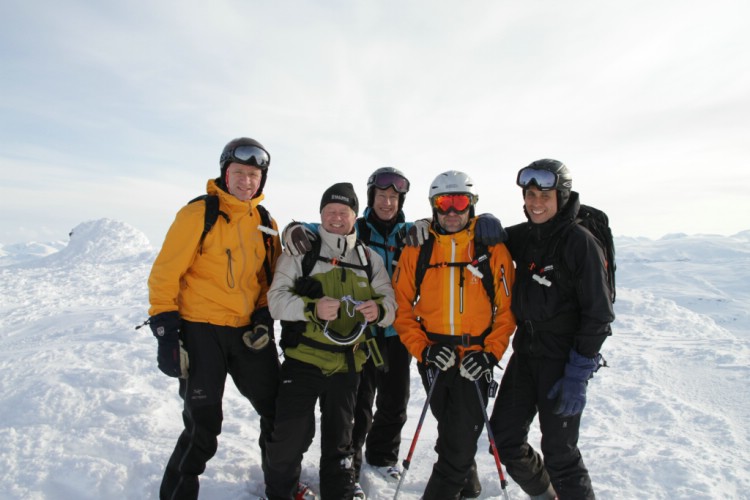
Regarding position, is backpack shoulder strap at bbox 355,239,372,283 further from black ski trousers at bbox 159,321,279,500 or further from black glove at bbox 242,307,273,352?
black ski trousers at bbox 159,321,279,500

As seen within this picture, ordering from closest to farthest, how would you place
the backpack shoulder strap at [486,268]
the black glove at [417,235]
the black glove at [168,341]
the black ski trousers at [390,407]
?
the black glove at [168,341], the backpack shoulder strap at [486,268], the black glove at [417,235], the black ski trousers at [390,407]

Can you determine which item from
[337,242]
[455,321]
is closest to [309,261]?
[337,242]

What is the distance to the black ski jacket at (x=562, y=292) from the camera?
3.30 m

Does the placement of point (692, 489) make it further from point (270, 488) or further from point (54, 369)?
point (54, 369)

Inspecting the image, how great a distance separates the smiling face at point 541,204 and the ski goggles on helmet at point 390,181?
1419 mm

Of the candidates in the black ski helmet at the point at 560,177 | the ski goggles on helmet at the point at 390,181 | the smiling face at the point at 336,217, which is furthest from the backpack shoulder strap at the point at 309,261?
the black ski helmet at the point at 560,177

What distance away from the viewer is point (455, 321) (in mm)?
3676

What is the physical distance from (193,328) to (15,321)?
10.3 metres

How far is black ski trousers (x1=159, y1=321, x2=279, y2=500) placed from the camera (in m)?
Result: 3.45

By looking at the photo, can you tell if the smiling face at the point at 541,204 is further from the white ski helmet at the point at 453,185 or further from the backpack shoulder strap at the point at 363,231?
the backpack shoulder strap at the point at 363,231

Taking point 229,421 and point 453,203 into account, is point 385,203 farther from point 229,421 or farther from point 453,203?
point 229,421

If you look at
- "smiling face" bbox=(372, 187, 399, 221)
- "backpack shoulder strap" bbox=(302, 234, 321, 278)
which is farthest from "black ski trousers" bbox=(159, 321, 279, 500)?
"smiling face" bbox=(372, 187, 399, 221)

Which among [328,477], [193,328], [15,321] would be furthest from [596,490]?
[15,321]

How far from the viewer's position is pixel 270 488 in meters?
3.55
